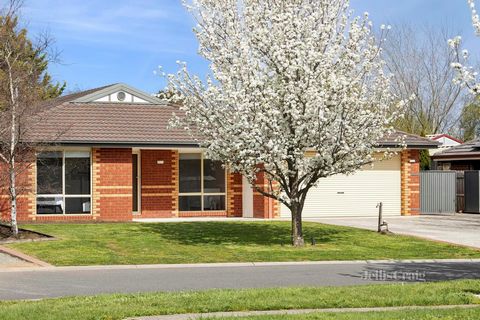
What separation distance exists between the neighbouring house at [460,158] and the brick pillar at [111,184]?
1830 cm

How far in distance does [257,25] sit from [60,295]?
369 inches

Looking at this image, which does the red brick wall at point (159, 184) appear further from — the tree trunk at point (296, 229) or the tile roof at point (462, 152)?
the tile roof at point (462, 152)

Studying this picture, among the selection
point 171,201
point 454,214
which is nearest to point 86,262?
point 171,201

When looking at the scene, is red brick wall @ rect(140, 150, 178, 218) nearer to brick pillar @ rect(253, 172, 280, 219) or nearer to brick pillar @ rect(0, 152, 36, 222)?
brick pillar @ rect(253, 172, 280, 219)

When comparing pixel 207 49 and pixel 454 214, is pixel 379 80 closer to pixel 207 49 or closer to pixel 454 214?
pixel 207 49

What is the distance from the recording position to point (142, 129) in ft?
89.2

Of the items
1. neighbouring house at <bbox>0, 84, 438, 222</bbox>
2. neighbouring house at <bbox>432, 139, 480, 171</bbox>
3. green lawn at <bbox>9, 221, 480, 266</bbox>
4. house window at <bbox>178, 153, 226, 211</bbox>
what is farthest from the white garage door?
neighbouring house at <bbox>432, 139, 480, 171</bbox>

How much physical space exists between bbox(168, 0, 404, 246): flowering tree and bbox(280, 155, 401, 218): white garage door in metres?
10.5

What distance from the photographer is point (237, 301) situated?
9867mm

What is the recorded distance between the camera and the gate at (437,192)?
1243 inches

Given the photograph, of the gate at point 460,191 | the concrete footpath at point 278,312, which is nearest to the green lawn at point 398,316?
the concrete footpath at point 278,312

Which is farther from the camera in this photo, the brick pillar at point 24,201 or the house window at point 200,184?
the house window at point 200,184

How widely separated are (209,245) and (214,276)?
4939mm

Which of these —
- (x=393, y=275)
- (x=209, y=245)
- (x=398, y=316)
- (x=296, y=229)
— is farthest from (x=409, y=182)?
(x=398, y=316)
